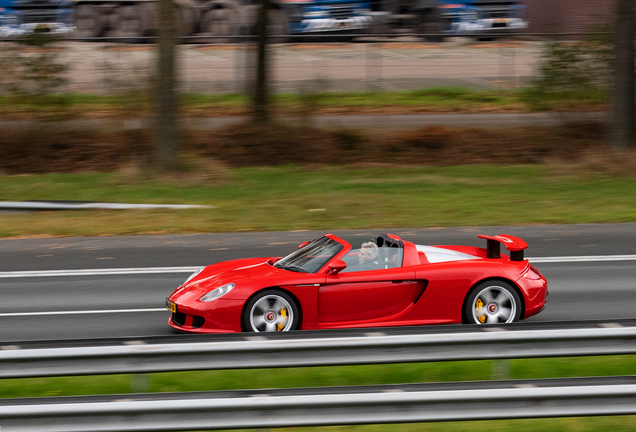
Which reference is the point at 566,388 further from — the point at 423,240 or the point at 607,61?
the point at 607,61

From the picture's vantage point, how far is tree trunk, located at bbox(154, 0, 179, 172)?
18.2m

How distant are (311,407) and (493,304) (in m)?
3.95

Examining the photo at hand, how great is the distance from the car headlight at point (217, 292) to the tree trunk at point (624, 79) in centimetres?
1499

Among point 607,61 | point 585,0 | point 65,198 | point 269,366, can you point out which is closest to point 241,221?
point 65,198

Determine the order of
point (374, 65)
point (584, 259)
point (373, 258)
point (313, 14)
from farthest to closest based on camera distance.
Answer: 1. point (313, 14)
2. point (374, 65)
3. point (584, 259)
4. point (373, 258)

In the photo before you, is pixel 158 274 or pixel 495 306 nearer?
pixel 495 306

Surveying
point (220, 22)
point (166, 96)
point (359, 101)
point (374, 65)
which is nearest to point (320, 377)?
point (166, 96)

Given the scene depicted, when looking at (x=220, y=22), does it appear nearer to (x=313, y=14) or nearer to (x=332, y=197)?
(x=313, y=14)

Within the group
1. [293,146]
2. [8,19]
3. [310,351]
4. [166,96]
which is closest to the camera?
[310,351]

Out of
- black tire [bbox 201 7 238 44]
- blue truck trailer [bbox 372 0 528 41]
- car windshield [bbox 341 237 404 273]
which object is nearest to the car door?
car windshield [bbox 341 237 404 273]

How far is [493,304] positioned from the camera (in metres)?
7.55

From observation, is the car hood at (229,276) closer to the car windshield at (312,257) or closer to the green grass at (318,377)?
the car windshield at (312,257)

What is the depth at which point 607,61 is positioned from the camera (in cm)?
2041

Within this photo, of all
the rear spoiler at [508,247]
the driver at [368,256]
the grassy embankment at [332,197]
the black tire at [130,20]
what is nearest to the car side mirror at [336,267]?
the driver at [368,256]
